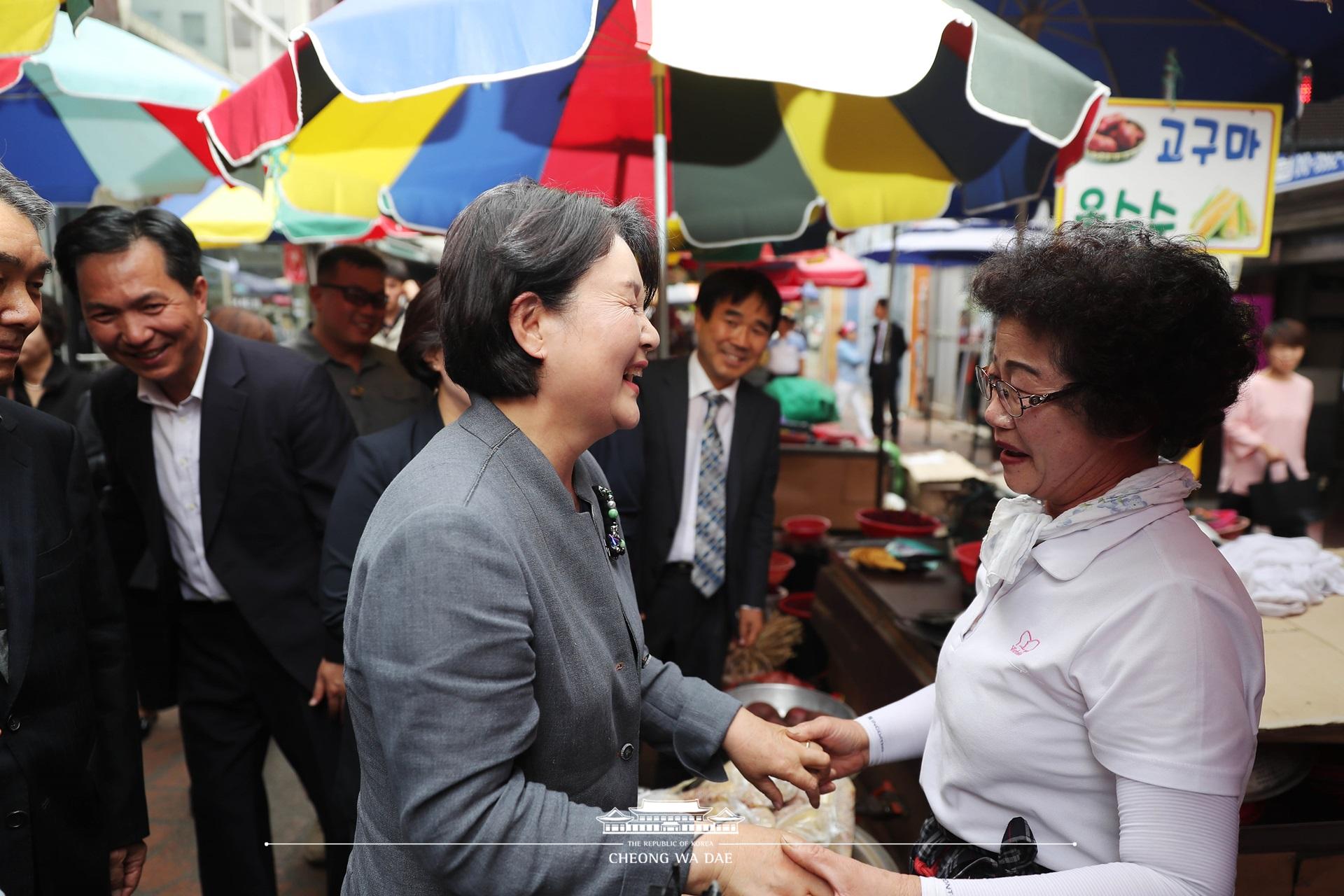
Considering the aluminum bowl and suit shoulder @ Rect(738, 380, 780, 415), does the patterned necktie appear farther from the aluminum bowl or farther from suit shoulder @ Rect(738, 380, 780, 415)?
the aluminum bowl

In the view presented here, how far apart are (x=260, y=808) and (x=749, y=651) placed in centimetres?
221

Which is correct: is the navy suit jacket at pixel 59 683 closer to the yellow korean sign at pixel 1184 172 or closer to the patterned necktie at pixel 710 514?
the patterned necktie at pixel 710 514

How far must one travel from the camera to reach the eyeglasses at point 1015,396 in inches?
55.9

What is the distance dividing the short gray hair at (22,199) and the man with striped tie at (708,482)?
7.44ft

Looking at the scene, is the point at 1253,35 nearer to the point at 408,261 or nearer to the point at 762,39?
the point at 762,39

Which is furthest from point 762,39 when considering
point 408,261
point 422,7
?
point 408,261

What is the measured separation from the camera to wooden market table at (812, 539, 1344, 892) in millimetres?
1977

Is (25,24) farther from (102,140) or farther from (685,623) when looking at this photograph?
(102,140)

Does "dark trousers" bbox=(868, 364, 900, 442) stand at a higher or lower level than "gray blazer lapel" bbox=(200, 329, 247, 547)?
lower

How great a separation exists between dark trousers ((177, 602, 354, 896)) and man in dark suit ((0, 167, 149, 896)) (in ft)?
2.20

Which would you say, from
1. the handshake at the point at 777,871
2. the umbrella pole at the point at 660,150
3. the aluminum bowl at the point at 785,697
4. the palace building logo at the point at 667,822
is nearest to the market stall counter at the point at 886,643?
the aluminum bowl at the point at 785,697

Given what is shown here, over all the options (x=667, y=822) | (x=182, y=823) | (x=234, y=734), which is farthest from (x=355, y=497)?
(x=182, y=823)

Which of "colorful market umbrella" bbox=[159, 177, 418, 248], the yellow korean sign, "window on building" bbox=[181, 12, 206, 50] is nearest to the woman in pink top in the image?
the yellow korean sign

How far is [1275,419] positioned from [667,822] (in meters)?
6.39
